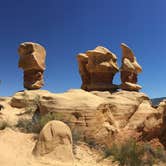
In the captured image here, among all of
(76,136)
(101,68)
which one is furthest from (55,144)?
(101,68)

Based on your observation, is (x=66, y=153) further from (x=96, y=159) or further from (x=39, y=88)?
(x=39, y=88)

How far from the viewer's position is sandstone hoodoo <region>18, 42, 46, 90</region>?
84.2ft

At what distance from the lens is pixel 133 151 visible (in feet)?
36.1

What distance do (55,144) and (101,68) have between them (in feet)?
42.5

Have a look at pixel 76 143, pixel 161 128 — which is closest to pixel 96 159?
pixel 76 143

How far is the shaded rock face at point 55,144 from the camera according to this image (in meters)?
9.83

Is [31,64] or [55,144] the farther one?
[31,64]

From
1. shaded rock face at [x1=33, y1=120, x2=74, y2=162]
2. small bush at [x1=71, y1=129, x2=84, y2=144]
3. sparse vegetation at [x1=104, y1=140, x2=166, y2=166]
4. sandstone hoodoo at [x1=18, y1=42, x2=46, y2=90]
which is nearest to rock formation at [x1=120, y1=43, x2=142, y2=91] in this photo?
sandstone hoodoo at [x1=18, y1=42, x2=46, y2=90]

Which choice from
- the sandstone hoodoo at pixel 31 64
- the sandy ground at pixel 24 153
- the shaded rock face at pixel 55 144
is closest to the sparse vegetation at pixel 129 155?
the sandy ground at pixel 24 153

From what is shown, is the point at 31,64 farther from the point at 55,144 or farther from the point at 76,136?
the point at 55,144

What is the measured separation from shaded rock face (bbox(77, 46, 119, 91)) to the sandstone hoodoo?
16.3 feet

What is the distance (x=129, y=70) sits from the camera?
75.2 feet

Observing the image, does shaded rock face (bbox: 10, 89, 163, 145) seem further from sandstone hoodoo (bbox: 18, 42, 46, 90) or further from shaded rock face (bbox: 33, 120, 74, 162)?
sandstone hoodoo (bbox: 18, 42, 46, 90)

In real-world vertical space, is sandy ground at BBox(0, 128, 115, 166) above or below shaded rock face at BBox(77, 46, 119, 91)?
below
